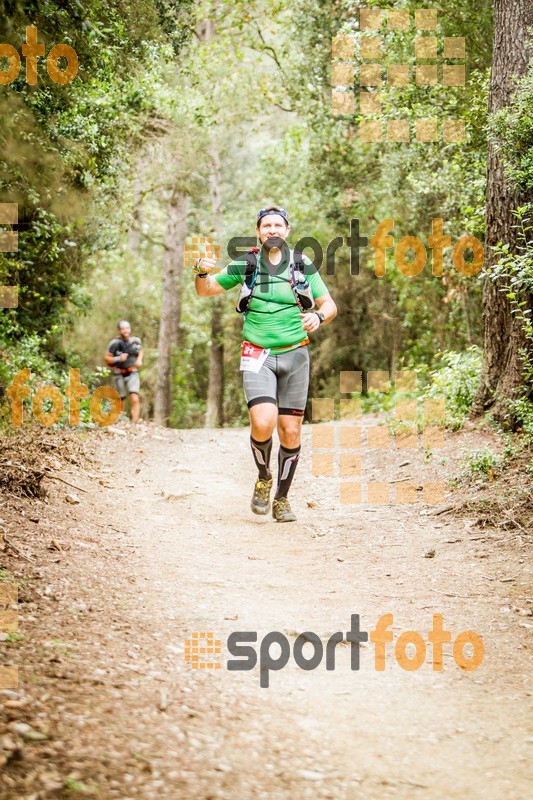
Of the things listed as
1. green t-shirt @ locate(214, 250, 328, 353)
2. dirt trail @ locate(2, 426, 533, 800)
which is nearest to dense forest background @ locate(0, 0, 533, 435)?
green t-shirt @ locate(214, 250, 328, 353)

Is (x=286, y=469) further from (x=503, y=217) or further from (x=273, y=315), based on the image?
(x=503, y=217)

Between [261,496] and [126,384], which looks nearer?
[261,496]

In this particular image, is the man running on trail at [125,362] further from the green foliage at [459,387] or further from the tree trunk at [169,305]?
the tree trunk at [169,305]

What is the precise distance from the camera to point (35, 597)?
160 inches

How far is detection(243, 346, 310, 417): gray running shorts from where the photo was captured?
6.51m

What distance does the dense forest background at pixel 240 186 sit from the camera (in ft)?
27.7

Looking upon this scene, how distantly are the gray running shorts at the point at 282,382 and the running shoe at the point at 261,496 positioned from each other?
655mm

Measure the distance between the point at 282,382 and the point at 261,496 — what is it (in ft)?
3.43

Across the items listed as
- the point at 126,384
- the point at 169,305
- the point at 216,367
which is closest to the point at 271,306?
the point at 126,384

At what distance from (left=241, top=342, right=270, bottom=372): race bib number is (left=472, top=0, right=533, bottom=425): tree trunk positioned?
3140 mm

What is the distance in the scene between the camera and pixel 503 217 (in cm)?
841

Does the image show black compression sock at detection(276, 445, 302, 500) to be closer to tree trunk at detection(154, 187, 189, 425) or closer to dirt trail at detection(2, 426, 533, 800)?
dirt trail at detection(2, 426, 533, 800)

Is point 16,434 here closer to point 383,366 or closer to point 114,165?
point 114,165

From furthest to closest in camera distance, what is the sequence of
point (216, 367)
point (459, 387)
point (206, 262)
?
point (216, 367) → point (459, 387) → point (206, 262)
